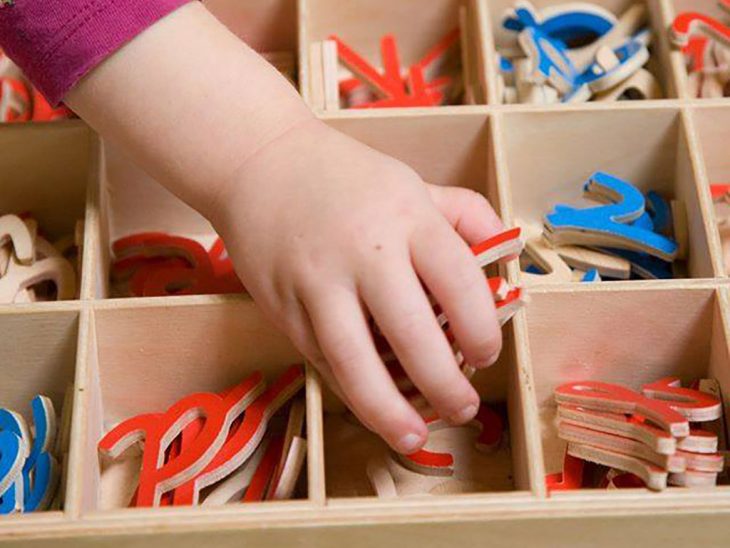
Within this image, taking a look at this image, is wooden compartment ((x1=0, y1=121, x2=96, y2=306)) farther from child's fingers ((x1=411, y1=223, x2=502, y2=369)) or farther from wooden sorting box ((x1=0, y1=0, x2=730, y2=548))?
child's fingers ((x1=411, y1=223, x2=502, y2=369))

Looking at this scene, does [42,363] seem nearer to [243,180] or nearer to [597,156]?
[243,180]

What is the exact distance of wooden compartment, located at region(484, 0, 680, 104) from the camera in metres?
1.06

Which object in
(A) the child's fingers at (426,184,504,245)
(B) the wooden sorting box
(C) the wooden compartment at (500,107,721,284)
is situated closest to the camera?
(B) the wooden sorting box

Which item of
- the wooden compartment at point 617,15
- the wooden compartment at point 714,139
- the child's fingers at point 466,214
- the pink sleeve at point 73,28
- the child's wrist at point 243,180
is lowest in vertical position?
the child's fingers at point 466,214

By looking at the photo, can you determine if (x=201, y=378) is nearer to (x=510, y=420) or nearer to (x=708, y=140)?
(x=510, y=420)

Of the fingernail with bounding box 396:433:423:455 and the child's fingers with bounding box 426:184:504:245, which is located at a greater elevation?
the child's fingers with bounding box 426:184:504:245

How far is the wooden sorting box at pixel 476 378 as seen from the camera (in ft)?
2.55

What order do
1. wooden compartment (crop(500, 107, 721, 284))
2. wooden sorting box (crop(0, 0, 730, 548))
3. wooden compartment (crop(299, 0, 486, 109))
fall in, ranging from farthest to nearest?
wooden compartment (crop(299, 0, 486, 109)) → wooden compartment (crop(500, 107, 721, 284)) → wooden sorting box (crop(0, 0, 730, 548))

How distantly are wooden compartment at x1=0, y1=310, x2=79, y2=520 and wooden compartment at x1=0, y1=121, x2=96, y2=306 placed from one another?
3.2 inches

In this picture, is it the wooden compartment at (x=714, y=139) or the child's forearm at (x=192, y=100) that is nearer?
the child's forearm at (x=192, y=100)

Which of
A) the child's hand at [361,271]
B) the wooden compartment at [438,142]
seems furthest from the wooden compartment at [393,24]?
the child's hand at [361,271]

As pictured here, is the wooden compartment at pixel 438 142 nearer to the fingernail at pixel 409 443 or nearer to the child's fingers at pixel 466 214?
the child's fingers at pixel 466 214

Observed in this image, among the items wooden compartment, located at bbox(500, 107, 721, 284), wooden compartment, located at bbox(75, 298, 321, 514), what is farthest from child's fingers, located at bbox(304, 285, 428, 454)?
wooden compartment, located at bbox(500, 107, 721, 284)

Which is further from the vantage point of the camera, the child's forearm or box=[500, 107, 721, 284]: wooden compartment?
box=[500, 107, 721, 284]: wooden compartment
